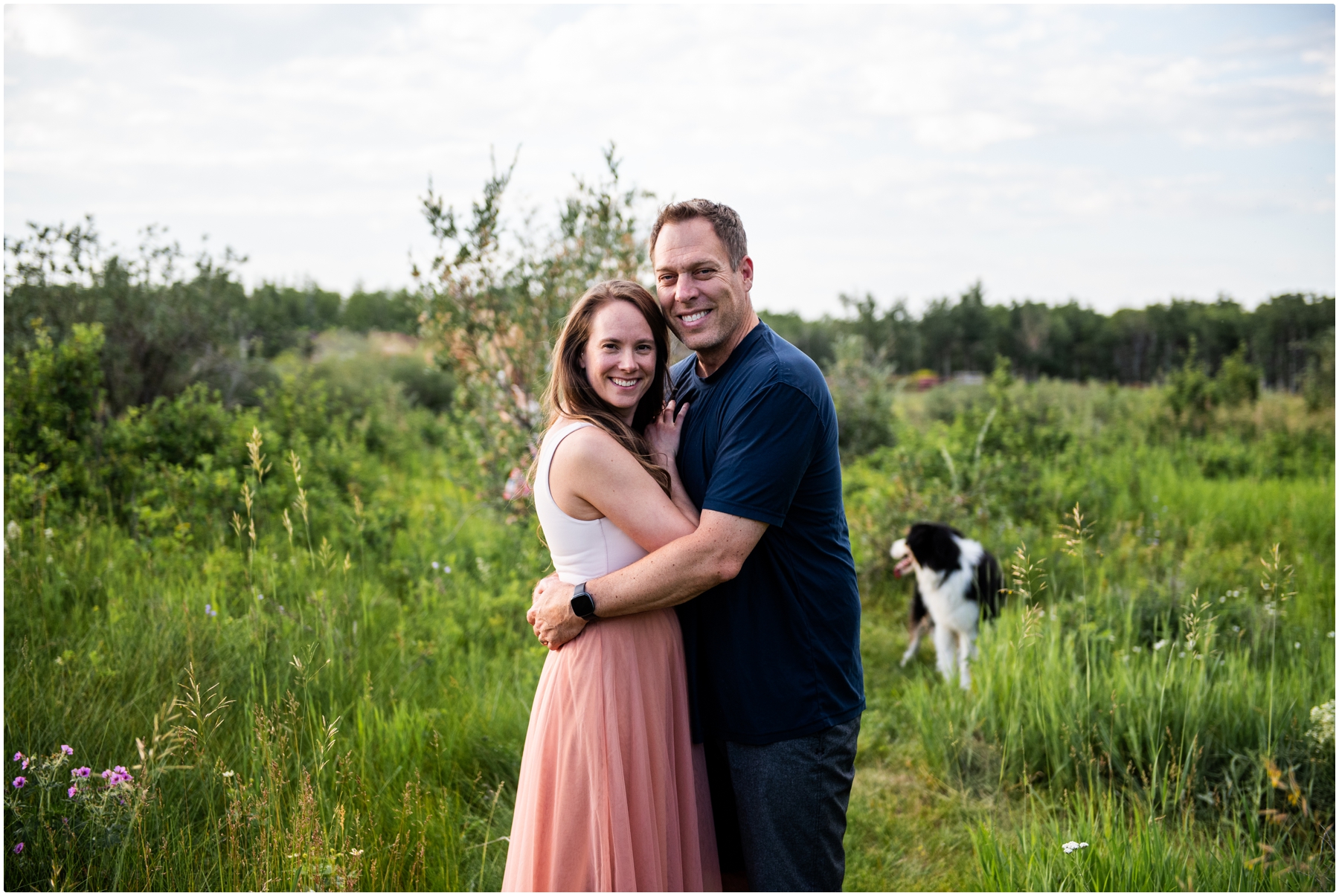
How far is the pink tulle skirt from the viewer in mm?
2332

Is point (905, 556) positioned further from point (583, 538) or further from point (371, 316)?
point (371, 316)

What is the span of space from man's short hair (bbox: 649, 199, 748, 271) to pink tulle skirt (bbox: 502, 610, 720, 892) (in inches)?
47.5

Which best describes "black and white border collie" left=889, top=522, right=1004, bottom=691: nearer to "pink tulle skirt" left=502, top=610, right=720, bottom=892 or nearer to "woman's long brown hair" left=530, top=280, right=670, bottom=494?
"pink tulle skirt" left=502, top=610, right=720, bottom=892

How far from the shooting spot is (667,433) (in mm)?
2715

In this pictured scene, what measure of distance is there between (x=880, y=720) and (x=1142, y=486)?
18.9 feet

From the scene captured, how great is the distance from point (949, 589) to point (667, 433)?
334 cm

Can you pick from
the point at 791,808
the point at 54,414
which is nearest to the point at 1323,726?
Answer: the point at 791,808

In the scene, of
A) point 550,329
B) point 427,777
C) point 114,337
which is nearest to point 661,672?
point 427,777

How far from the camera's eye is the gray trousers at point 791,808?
246 cm

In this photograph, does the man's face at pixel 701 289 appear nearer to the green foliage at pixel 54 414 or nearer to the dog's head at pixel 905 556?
the dog's head at pixel 905 556

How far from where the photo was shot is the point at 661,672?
8.07ft

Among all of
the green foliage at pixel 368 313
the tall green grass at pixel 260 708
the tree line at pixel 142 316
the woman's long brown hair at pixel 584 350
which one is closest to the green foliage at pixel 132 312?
the tree line at pixel 142 316

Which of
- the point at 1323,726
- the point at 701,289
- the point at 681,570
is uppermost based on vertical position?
the point at 701,289

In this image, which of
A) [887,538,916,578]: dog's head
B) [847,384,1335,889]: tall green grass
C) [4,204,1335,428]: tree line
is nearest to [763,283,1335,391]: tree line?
[4,204,1335,428]: tree line
